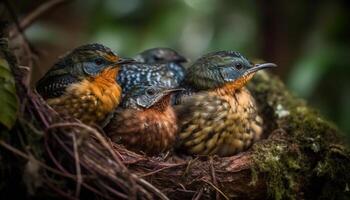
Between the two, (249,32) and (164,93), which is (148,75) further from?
(249,32)

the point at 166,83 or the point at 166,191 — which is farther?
the point at 166,83

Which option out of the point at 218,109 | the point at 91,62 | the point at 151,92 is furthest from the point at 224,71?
the point at 91,62

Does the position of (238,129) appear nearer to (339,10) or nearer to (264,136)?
(264,136)

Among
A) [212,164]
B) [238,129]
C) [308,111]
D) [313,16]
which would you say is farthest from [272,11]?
[212,164]

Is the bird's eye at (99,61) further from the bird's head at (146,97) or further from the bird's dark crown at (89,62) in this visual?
the bird's head at (146,97)

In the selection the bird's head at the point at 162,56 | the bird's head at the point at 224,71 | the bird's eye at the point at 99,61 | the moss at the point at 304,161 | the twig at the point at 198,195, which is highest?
the bird's eye at the point at 99,61

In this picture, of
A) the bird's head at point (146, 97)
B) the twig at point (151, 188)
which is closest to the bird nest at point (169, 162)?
the twig at point (151, 188)
